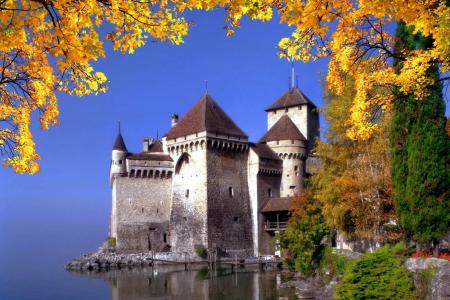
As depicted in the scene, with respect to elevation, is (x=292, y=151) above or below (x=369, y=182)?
above

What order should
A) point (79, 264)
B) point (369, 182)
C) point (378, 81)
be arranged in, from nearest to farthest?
1. point (378, 81)
2. point (369, 182)
3. point (79, 264)

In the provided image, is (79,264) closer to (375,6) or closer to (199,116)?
(199,116)

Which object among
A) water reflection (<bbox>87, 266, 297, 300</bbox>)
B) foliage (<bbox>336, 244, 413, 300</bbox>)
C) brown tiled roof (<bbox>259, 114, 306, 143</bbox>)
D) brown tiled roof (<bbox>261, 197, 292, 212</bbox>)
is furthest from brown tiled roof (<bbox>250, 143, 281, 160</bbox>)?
foliage (<bbox>336, 244, 413, 300</bbox>)

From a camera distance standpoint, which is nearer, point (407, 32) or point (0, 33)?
point (0, 33)

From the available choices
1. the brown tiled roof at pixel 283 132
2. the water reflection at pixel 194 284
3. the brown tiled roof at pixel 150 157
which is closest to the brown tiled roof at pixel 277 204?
the brown tiled roof at pixel 283 132

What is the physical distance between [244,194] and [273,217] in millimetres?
3501

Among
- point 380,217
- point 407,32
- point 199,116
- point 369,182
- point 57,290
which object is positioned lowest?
point 57,290

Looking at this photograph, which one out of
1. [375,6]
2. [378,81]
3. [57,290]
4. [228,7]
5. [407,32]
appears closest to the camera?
[228,7]

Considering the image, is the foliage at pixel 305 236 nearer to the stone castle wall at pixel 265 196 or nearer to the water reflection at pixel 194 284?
the water reflection at pixel 194 284

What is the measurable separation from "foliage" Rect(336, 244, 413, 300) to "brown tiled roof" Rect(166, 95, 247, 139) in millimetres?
29500

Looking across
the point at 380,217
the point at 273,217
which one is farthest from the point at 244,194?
the point at 380,217

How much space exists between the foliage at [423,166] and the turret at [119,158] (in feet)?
106

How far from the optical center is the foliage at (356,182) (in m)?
21.9

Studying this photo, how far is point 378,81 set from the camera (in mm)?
9961
